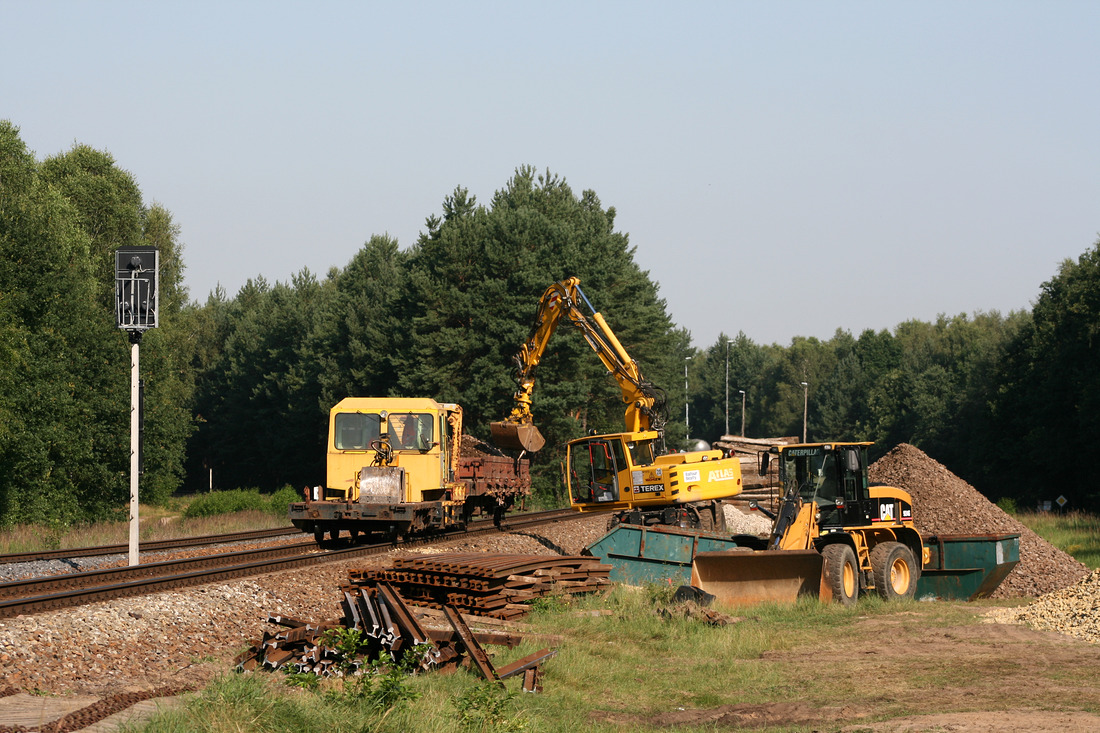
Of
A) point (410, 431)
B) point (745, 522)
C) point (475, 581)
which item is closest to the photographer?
point (475, 581)

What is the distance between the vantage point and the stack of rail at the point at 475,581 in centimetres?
1358

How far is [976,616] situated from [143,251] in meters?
14.2

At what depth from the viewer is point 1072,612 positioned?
14.8m

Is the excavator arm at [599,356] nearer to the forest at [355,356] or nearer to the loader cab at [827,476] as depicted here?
the loader cab at [827,476]

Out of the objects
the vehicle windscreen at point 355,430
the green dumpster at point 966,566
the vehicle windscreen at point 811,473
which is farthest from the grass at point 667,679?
the vehicle windscreen at point 355,430

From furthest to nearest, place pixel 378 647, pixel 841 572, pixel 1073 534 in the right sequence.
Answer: pixel 1073 534
pixel 841 572
pixel 378 647

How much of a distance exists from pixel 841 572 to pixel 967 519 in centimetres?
962

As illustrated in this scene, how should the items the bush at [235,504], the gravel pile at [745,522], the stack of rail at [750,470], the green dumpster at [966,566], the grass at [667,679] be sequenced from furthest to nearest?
the bush at [235,504]
the stack of rail at [750,470]
the gravel pile at [745,522]
the green dumpster at [966,566]
the grass at [667,679]

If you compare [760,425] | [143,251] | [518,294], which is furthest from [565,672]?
[760,425]

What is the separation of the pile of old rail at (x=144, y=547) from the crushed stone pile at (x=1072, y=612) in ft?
51.8

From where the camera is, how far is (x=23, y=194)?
38.5 meters

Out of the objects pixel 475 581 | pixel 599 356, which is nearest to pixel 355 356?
pixel 599 356

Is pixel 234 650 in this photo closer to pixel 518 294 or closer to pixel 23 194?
pixel 23 194

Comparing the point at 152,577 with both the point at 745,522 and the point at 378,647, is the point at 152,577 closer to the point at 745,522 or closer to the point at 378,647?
the point at 378,647
